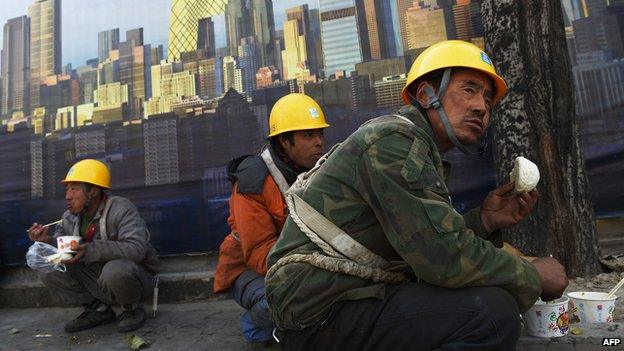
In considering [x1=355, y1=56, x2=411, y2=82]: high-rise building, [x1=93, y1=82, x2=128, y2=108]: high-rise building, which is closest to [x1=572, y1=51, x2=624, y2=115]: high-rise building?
[x1=355, y1=56, x2=411, y2=82]: high-rise building

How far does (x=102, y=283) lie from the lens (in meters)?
3.13

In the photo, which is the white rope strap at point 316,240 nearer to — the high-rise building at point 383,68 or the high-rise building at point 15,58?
the high-rise building at point 383,68

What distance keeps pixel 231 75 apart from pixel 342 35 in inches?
43.6

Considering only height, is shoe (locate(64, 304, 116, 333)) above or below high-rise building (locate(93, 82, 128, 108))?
below

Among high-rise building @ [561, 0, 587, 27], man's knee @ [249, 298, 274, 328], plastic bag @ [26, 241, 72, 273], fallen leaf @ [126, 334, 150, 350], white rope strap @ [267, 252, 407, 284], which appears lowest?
fallen leaf @ [126, 334, 150, 350]

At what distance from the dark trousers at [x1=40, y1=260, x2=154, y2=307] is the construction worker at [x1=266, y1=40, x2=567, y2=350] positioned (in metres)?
1.90

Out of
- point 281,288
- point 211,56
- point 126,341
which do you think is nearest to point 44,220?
point 126,341

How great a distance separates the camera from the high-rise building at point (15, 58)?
4746 mm

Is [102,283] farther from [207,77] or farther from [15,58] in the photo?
[15,58]

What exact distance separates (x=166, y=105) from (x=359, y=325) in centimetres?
338

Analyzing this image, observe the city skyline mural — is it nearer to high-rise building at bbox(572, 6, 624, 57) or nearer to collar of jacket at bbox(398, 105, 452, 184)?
high-rise building at bbox(572, 6, 624, 57)

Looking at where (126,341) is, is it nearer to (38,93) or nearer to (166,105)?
(166,105)

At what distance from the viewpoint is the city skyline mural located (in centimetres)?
355

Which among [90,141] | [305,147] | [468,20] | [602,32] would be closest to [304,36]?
[468,20]
